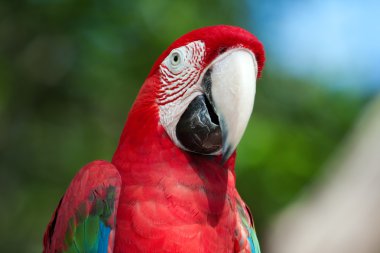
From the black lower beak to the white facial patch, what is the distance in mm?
27

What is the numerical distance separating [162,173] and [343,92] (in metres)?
5.52

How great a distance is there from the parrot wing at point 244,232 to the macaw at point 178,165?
0.04 ft

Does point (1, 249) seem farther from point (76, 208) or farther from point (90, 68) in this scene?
point (76, 208)

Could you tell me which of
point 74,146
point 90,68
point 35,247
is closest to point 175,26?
point 90,68

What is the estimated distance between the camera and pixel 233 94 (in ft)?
5.93

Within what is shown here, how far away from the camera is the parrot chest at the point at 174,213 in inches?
73.8

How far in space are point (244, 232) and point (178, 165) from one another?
0.40 metres

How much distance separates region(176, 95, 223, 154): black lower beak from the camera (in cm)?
188

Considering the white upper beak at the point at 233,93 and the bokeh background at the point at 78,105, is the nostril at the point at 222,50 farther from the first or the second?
the bokeh background at the point at 78,105

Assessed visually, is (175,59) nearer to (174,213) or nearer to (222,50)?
(222,50)

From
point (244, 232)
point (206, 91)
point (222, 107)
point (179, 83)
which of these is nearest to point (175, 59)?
point (179, 83)

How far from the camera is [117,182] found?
6.44ft

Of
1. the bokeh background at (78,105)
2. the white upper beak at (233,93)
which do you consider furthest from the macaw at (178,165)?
the bokeh background at (78,105)

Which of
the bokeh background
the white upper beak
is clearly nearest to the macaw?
the white upper beak
